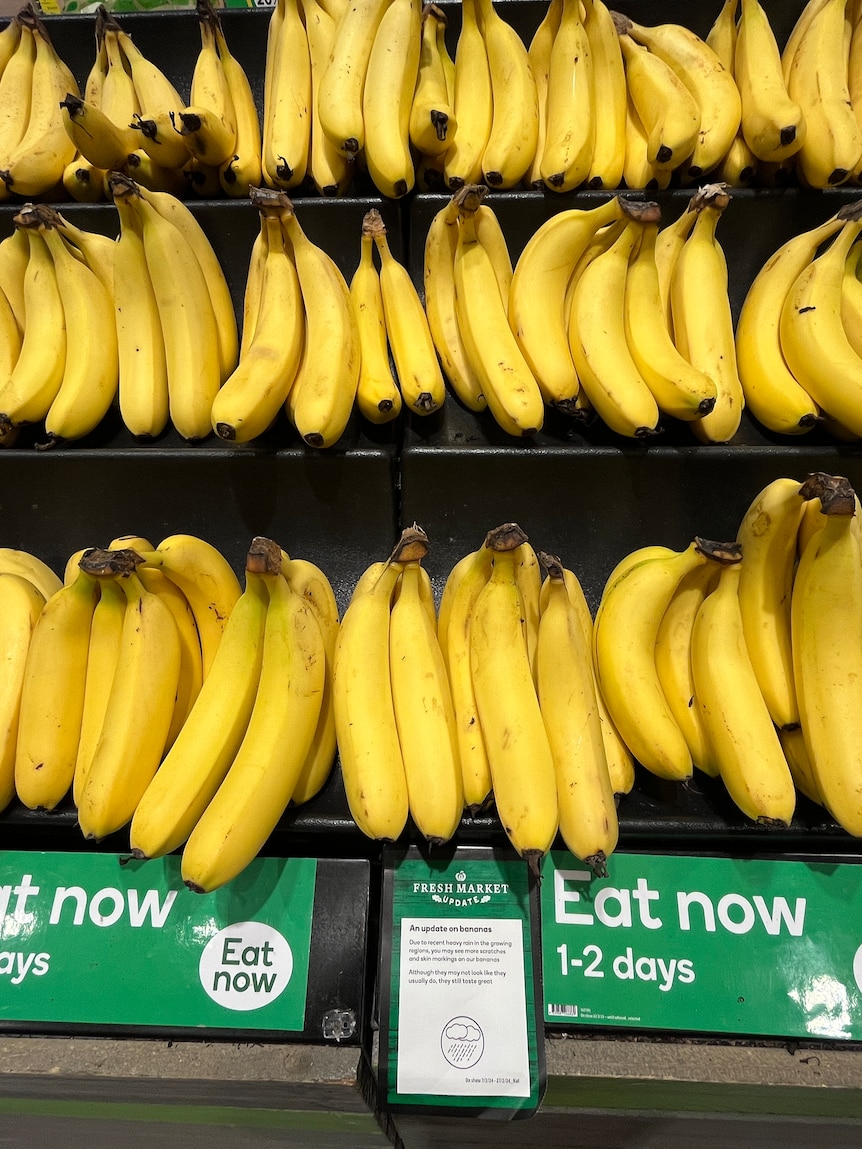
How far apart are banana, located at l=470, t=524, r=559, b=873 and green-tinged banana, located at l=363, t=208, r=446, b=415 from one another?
1.23 feet

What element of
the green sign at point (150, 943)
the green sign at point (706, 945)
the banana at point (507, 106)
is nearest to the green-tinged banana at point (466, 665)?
the green sign at point (706, 945)

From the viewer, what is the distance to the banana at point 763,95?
1.18 m

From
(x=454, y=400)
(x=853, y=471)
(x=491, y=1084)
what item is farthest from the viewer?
(x=454, y=400)

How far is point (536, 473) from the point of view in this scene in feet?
3.68

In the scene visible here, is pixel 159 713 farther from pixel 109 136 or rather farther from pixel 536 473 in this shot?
pixel 109 136

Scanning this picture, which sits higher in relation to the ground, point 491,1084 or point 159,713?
point 159,713

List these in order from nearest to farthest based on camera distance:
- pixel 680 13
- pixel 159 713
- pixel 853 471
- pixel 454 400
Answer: pixel 159 713 < pixel 853 471 < pixel 454 400 < pixel 680 13

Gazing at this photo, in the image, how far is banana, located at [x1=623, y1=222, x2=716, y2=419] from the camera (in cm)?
102

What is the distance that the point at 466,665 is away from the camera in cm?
96

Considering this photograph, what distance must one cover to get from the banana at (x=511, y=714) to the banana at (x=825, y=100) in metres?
1.05

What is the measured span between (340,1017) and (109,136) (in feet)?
4.95

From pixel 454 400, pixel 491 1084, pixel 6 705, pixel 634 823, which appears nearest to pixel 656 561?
pixel 634 823

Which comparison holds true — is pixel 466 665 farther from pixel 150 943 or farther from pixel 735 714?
pixel 150 943

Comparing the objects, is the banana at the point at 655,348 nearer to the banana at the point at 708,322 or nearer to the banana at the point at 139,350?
the banana at the point at 708,322
